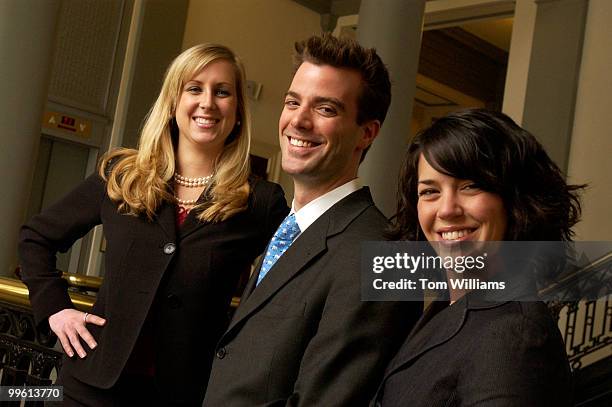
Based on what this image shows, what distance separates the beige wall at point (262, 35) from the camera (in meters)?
10.6

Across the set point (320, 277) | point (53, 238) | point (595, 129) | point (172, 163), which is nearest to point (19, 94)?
point (53, 238)

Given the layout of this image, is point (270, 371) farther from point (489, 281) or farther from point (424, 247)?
point (489, 281)

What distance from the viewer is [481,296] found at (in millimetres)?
1405

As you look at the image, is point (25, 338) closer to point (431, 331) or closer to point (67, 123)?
point (431, 331)

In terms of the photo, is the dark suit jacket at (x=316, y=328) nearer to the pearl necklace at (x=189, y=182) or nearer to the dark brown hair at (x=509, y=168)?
the dark brown hair at (x=509, y=168)

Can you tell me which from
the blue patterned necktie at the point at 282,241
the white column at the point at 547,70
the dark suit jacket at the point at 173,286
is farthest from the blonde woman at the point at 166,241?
the white column at the point at 547,70

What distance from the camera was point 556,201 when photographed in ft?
4.85

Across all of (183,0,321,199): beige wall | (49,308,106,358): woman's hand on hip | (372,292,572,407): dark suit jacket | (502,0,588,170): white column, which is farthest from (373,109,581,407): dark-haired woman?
(183,0,321,199): beige wall

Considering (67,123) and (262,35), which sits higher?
(262,35)

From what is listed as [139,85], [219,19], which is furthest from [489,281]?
[219,19]

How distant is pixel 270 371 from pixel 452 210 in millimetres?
541

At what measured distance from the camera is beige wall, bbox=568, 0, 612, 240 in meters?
8.44

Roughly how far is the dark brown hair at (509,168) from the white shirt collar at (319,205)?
0.48 m

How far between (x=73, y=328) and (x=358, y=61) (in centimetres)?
111
